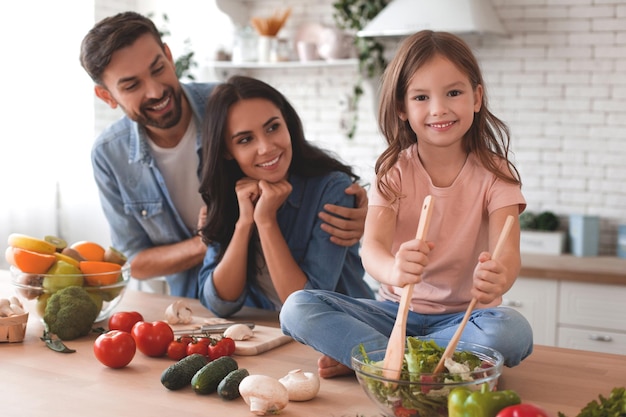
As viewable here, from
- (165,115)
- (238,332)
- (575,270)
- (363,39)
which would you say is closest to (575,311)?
(575,270)

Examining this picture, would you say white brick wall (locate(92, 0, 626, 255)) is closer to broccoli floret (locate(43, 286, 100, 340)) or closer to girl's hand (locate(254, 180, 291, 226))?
girl's hand (locate(254, 180, 291, 226))

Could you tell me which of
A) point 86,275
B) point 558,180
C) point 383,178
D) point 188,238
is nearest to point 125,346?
point 86,275

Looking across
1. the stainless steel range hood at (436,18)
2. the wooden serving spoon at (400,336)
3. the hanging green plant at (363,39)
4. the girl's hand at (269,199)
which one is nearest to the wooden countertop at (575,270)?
the stainless steel range hood at (436,18)


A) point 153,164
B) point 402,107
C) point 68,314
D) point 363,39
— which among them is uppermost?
point 363,39

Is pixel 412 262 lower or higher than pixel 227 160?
lower

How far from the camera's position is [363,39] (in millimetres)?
4707

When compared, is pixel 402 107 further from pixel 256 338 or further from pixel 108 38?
pixel 108 38

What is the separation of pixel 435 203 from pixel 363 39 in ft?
9.74

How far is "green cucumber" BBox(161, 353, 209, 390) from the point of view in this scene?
1.65 meters

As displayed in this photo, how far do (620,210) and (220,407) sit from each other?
11.3 feet

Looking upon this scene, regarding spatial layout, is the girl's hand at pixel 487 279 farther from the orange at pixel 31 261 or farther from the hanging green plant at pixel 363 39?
the hanging green plant at pixel 363 39

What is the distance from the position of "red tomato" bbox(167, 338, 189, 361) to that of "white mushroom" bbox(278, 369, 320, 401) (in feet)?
1.21

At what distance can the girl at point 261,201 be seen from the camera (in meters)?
2.33

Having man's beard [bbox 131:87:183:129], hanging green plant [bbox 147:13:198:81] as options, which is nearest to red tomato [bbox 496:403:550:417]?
man's beard [bbox 131:87:183:129]
